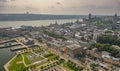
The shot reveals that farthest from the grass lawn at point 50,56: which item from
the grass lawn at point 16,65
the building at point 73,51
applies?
the grass lawn at point 16,65

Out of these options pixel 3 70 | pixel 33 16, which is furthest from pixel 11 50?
pixel 33 16

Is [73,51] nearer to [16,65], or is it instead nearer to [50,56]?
[50,56]

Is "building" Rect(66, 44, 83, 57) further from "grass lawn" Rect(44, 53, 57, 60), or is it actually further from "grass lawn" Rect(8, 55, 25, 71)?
"grass lawn" Rect(8, 55, 25, 71)

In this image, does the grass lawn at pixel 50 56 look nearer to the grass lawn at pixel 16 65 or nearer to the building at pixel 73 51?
the building at pixel 73 51

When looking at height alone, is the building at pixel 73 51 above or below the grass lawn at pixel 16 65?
above

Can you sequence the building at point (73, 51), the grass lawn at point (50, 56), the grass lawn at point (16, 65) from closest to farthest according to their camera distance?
the grass lawn at point (16, 65) → the grass lawn at point (50, 56) → the building at point (73, 51)

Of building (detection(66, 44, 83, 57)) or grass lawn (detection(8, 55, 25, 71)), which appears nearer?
grass lawn (detection(8, 55, 25, 71))

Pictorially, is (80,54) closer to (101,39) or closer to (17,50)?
(101,39)

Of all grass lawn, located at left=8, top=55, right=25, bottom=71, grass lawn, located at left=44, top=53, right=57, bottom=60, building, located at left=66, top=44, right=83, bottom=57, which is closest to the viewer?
grass lawn, located at left=8, top=55, right=25, bottom=71

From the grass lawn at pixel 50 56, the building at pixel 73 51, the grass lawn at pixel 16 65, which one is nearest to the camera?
the grass lawn at pixel 16 65

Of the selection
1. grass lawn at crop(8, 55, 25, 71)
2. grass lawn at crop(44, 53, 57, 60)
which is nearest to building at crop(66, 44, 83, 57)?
grass lawn at crop(44, 53, 57, 60)
